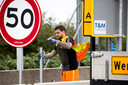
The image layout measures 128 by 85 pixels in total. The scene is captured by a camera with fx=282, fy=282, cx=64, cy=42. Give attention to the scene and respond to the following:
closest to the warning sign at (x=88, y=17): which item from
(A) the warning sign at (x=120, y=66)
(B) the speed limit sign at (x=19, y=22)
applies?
(A) the warning sign at (x=120, y=66)

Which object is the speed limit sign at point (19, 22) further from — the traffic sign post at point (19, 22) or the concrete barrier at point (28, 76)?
the concrete barrier at point (28, 76)

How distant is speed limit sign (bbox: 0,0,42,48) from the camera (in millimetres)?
4297

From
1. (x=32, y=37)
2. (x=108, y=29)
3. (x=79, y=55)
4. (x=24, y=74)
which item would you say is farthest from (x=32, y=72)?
(x=108, y=29)

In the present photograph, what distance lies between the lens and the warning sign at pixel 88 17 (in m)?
4.04

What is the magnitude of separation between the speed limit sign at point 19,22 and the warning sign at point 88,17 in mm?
732

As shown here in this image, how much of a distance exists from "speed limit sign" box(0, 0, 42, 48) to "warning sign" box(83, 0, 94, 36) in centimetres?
73

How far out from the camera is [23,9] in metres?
4.36

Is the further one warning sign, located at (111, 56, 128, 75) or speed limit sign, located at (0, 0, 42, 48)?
speed limit sign, located at (0, 0, 42, 48)

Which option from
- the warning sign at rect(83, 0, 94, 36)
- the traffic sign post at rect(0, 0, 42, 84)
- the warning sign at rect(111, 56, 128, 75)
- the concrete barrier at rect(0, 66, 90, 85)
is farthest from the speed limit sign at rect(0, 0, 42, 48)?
the concrete barrier at rect(0, 66, 90, 85)

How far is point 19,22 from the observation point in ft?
14.2

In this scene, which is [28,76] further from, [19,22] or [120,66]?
[120,66]

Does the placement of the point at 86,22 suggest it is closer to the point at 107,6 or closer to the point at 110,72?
the point at 107,6

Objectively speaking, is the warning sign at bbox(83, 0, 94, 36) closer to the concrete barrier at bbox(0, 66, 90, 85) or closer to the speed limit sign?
the speed limit sign

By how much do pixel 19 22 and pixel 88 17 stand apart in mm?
1072
